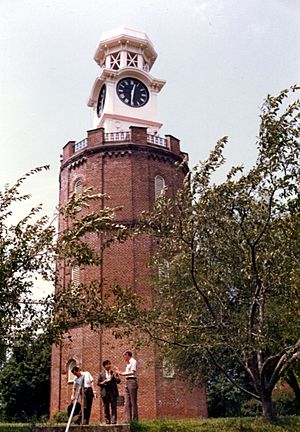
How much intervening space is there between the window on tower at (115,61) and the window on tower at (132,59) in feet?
1.94

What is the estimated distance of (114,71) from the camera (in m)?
36.2

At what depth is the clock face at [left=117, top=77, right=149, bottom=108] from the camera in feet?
119

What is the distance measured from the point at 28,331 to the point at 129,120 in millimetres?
24278

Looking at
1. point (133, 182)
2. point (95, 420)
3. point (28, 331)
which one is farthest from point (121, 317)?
point (133, 182)

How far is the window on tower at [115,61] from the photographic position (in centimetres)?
3791

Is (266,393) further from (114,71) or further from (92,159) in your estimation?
(114,71)

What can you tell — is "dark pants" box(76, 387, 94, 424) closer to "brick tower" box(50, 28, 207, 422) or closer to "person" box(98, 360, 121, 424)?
"person" box(98, 360, 121, 424)

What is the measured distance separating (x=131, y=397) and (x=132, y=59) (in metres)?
27.7

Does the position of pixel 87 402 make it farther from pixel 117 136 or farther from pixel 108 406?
pixel 117 136

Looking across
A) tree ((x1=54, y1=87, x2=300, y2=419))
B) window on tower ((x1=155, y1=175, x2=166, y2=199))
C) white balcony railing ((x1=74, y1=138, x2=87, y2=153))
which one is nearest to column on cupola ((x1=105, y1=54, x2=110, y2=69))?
white balcony railing ((x1=74, y1=138, x2=87, y2=153))

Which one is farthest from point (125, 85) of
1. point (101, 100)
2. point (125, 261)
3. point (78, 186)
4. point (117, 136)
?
point (125, 261)

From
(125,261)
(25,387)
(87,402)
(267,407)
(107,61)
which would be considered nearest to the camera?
(87,402)

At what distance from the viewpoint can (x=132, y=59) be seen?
125 ft

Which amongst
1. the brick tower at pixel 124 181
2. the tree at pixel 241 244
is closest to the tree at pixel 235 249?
the tree at pixel 241 244
